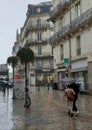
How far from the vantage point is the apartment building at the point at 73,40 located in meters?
39.0

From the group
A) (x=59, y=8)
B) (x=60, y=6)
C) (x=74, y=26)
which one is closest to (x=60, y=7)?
(x=60, y=6)

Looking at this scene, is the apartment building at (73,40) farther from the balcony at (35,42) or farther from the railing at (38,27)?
the railing at (38,27)

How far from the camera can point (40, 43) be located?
96.2m

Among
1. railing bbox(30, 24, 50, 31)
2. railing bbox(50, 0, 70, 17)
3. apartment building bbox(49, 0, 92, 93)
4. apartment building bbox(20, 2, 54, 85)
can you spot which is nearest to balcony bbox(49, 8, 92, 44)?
apartment building bbox(49, 0, 92, 93)

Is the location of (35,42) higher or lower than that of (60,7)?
higher

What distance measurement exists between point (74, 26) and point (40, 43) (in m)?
53.4

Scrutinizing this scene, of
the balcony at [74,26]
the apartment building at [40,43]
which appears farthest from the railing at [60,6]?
the apartment building at [40,43]

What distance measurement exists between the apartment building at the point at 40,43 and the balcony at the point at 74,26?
40.6 m

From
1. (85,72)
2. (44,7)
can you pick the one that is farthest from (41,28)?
(85,72)

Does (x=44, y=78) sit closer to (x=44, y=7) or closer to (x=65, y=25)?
(x=44, y=7)

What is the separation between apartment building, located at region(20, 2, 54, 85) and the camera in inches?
3743

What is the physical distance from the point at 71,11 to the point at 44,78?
4918cm

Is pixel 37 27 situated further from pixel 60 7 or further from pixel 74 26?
pixel 74 26

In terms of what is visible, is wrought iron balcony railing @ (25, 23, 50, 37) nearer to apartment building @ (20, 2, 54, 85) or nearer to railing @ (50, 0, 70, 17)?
apartment building @ (20, 2, 54, 85)
